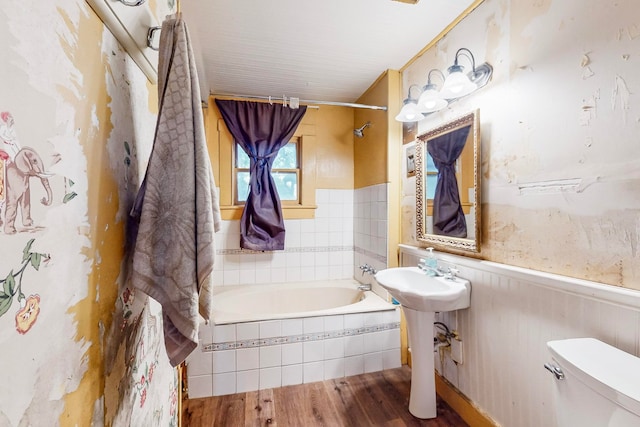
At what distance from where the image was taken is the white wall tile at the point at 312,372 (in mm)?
1913

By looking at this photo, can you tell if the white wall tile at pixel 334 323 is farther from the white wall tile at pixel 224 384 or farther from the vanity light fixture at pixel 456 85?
the vanity light fixture at pixel 456 85

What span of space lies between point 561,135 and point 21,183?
1.58m

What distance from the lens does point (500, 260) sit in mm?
1351

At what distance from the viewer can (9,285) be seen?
36cm

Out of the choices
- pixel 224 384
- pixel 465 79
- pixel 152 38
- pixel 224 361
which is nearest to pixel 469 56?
pixel 465 79

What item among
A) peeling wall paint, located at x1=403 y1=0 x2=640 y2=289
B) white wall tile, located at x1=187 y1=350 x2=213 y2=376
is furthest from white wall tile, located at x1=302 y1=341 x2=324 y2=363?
peeling wall paint, located at x1=403 y1=0 x2=640 y2=289

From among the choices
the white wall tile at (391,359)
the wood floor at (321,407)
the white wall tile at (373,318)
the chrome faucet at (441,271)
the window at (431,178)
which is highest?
the window at (431,178)

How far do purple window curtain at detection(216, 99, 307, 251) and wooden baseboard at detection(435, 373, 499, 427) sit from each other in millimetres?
1677

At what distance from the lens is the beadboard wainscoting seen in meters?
0.92

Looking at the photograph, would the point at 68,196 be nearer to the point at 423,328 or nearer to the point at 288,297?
the point at 423,328

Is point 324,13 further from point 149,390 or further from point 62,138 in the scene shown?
point 149,390

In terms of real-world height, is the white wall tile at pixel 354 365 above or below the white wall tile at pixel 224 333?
below

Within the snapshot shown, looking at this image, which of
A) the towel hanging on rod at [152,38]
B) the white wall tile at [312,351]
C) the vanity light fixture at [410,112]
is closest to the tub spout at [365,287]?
the white wall tile at [312,351]

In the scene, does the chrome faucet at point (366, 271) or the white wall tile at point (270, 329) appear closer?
the white wall tile at point (270, 329)
